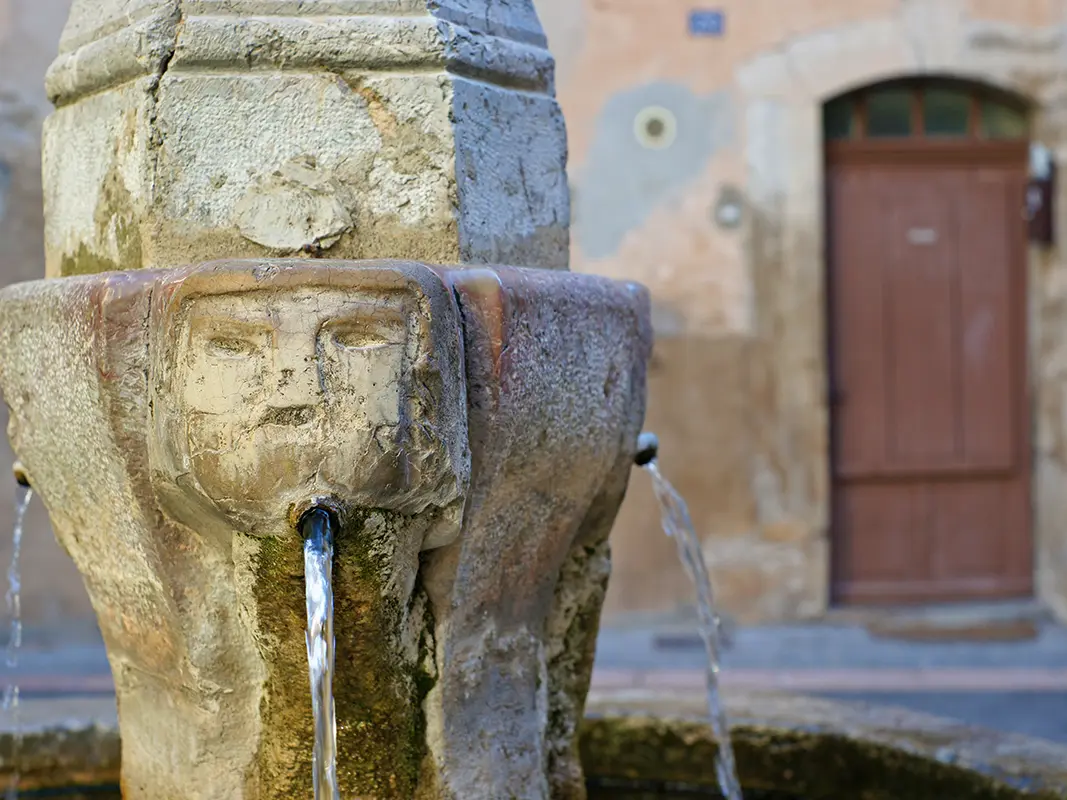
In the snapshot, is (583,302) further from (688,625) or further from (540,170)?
(688,625)

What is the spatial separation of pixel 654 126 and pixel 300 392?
181 inches

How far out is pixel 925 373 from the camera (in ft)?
19.8

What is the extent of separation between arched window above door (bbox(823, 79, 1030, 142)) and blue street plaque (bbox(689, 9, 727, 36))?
592mm

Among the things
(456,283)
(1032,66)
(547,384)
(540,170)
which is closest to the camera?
(456,283)

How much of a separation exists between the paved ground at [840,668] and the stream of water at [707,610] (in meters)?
1.68

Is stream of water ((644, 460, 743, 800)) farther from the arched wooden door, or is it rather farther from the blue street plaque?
the blue street plaque

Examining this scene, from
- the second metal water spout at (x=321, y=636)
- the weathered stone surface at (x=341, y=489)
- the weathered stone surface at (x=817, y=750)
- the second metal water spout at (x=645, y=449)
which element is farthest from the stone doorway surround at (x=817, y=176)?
the second metal water spout at (x=321, y=636)

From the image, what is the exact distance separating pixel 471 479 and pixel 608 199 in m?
4.31

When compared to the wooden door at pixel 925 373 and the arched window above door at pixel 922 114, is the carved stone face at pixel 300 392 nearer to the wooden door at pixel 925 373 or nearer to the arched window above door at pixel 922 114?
the wooden door at pixel 925 373

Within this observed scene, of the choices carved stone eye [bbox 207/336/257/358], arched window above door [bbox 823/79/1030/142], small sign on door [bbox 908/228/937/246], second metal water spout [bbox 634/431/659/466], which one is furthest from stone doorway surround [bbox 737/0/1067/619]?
carved stone eye [bbox 207/336/257/358]

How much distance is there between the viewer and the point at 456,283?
1.64 metres

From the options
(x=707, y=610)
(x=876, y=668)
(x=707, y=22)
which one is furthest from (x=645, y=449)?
(x=707, y=22)

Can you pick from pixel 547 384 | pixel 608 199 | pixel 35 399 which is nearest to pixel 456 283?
pixel 547 384

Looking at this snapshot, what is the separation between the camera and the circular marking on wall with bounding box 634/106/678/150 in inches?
231
